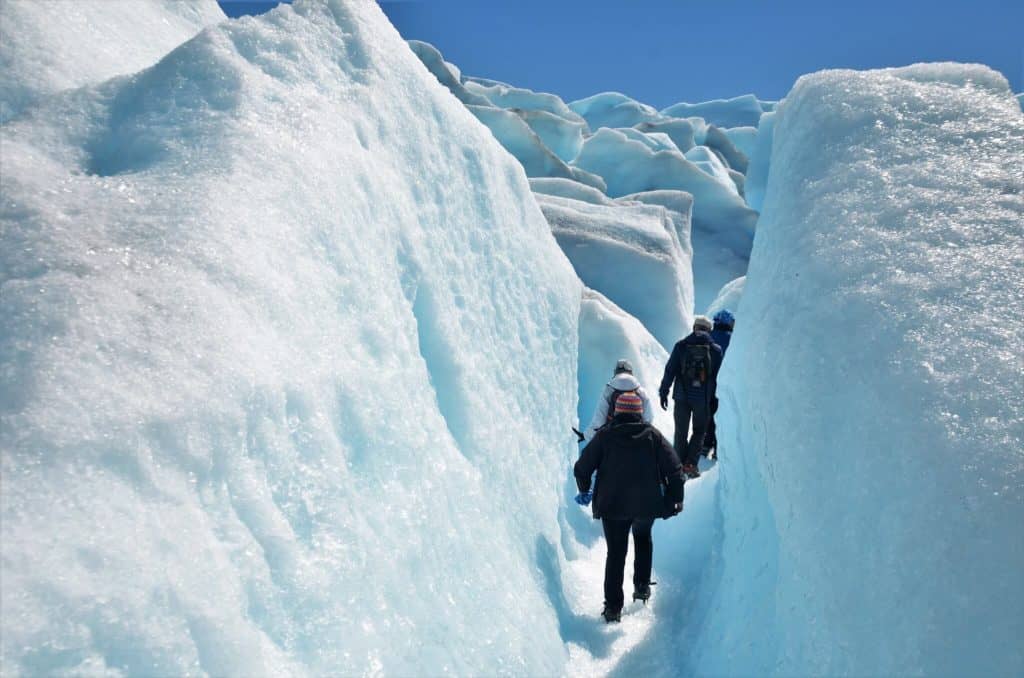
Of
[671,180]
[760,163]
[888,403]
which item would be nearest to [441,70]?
[671,180]

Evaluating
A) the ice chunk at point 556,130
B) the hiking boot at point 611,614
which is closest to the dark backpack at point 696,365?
the hiking boot at point 611,614

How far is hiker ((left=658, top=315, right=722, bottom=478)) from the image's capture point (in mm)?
5000

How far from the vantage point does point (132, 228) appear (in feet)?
6.23

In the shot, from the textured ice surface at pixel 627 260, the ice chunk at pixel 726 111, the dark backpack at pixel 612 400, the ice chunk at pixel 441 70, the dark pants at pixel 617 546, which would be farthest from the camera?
the ice chunk at pixel 726 111

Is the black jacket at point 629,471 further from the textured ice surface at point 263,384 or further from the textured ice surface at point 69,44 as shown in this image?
the textured ice surface at point 69,44

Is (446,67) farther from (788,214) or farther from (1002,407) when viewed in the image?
(1002,407)

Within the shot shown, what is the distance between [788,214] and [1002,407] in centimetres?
167

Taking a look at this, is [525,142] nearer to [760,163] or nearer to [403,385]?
[760,163]

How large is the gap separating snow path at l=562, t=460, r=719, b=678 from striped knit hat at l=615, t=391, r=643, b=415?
3.07 ft

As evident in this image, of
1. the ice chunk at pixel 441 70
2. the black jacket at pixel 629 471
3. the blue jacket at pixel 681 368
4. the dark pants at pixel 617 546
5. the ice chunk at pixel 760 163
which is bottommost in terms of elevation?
the dark pants at pixel 617 546

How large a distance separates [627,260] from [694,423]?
15.0 feet

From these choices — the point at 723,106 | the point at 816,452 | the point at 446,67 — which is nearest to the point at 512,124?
the point at 446,67

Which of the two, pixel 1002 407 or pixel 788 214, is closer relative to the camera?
pixel 1002 407

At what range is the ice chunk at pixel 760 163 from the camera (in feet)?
47.3
